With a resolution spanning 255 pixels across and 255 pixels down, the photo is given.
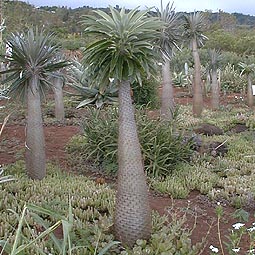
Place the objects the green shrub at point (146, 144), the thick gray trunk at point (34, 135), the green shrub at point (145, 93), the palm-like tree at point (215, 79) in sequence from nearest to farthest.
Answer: the thick gray trunk at point (34, 135)
the green shrub at point (146, 144)
the green shrub at point (145, 93)
the palm-like tree at point (215, 79)

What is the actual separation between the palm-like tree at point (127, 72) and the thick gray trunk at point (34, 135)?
2.02m

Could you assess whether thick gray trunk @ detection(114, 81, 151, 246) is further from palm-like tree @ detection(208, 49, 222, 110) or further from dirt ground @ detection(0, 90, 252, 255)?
palm-like tree @ detection(208, 49, 222, 110)

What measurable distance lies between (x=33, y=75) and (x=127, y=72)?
2.13 metres

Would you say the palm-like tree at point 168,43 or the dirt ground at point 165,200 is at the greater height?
the palm-like tree at point 168,43

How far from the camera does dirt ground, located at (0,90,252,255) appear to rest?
4680mm

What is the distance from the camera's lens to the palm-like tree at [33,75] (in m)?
5.57

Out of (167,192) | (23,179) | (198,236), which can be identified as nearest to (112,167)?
(167,192)

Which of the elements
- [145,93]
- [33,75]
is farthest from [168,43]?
[33,75]

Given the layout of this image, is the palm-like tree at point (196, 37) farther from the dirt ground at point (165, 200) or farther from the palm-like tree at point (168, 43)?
the dirt ground at point (165, 200)

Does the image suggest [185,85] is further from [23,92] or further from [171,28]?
[23,92]

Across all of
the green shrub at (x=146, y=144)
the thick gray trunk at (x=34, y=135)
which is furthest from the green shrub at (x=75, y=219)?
the green shrub at (x=146, y=144)

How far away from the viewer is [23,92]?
584 cm

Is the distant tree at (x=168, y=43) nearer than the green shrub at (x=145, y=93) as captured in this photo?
Yes

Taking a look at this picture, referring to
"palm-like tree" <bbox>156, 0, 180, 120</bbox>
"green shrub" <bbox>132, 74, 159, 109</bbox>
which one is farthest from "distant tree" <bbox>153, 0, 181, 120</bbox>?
"green shrub" <bbox>132, 74, 159, 109</bbox>
